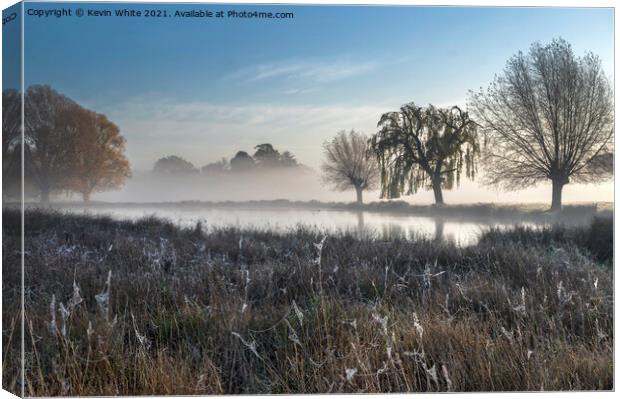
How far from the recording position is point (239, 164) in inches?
178

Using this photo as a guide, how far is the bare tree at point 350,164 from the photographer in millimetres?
4543

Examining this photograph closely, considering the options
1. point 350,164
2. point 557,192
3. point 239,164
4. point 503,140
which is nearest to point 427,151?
point 503,140

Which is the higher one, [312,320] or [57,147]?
[57,147]

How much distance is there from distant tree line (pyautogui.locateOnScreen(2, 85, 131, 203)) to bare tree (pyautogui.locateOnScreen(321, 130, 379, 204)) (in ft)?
5.40

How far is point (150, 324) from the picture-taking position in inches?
157

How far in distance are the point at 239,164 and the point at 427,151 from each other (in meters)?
1.71

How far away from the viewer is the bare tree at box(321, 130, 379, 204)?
454cm

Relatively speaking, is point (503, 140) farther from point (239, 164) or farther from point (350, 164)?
point (239, 164)

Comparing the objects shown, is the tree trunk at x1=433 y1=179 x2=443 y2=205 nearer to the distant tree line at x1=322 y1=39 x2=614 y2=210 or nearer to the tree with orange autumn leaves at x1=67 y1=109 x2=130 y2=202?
the distant tree line at x1=322 y1=39 x2=614 y2=210

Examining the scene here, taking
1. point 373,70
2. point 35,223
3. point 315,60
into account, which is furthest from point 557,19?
point 35,223

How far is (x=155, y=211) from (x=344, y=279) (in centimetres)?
187

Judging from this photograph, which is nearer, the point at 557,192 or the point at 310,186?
the point at 310,186

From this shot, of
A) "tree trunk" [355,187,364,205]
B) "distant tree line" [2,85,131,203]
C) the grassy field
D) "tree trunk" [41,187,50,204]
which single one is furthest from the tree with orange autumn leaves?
"tree trunk" [355,187,364,205]

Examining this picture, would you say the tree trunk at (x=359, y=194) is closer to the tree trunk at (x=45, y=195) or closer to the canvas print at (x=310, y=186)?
the canvas print at (x=310, y=186)
